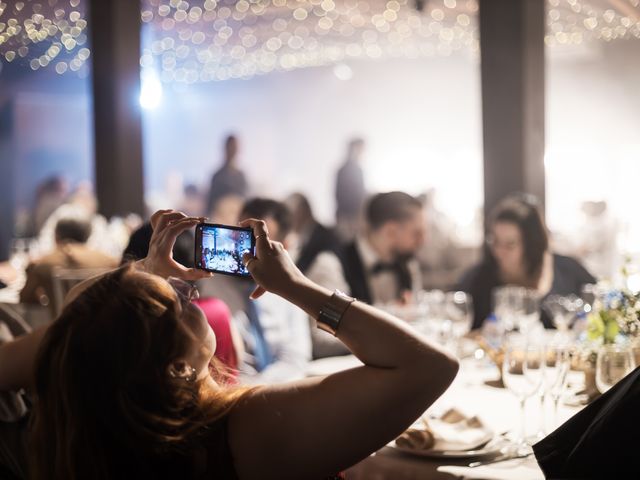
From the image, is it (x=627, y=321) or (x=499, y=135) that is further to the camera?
(x=499, y=135)

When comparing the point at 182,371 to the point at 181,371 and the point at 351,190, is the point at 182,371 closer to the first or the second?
the point at 181,371

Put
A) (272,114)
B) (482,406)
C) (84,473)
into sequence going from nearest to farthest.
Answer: (84,473) → (482,406) → (272,114)

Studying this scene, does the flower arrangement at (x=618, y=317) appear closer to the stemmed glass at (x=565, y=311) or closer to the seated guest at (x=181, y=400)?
the stemmed glass at (x=565, y=311)

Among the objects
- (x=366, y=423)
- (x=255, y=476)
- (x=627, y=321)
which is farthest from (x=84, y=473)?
→ (x=627, y=321)

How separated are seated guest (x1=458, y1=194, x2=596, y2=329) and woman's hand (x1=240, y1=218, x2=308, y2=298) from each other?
8.19 ft

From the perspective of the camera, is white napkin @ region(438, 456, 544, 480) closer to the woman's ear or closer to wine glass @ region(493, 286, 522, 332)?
the woman's ear

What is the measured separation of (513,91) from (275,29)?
6183mm

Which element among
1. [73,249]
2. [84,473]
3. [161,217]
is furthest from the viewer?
[73,249]

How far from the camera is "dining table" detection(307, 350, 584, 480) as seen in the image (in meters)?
1.72

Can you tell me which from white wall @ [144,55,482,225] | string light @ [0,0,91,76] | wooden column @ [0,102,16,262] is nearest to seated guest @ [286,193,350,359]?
string light @ [0,0,91,76]

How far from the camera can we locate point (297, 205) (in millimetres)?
6273

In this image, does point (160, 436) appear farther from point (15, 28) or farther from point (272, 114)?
point (272, 114)

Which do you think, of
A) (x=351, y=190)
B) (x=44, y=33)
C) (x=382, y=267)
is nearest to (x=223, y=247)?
(x=382, y=267)

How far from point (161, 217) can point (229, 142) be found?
25.3 feet
